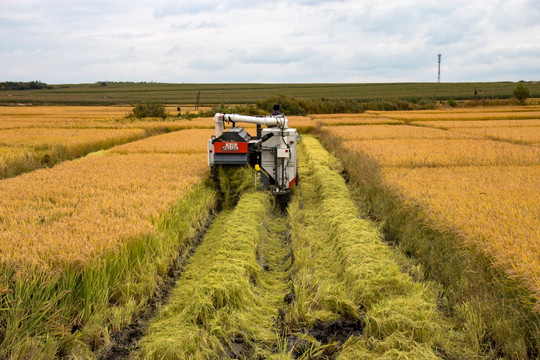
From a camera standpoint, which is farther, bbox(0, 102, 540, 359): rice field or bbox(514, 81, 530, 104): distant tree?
bbox(514, 81, 530, 104): distant tree

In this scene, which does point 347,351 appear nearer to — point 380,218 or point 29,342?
point 29,342

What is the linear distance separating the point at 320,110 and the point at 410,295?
40.5 metres

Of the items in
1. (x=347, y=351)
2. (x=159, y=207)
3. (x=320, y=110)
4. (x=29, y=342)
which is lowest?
(x=347, y=351)

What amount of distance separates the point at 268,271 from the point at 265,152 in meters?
3.97

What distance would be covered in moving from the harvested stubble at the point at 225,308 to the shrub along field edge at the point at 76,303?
0.38m

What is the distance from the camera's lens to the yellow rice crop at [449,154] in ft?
36.7

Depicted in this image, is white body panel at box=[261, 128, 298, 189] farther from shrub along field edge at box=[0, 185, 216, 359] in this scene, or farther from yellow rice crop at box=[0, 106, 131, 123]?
yellow rice crop at box=[0, 106, 131, 123]

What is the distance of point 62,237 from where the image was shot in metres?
4.90

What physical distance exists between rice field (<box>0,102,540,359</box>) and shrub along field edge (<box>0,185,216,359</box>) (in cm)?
2

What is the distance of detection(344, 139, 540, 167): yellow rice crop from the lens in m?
11.2

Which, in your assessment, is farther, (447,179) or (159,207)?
(447,179)

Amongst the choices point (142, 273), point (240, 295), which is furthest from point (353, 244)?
point (142, 273)

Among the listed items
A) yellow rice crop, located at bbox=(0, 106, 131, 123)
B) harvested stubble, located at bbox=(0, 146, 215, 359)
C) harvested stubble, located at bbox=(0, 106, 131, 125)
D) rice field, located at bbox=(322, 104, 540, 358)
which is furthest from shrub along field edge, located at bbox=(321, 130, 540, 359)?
yellow rice crop, located at bbox=(0, 106, 131, 123)

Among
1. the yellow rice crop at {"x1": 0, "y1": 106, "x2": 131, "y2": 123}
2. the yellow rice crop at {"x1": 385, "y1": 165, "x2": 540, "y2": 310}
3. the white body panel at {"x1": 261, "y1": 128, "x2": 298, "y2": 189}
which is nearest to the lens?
the yellow rice crop at {"x1": 385, "y1": 165, "x2": 540, "y2": 310}
